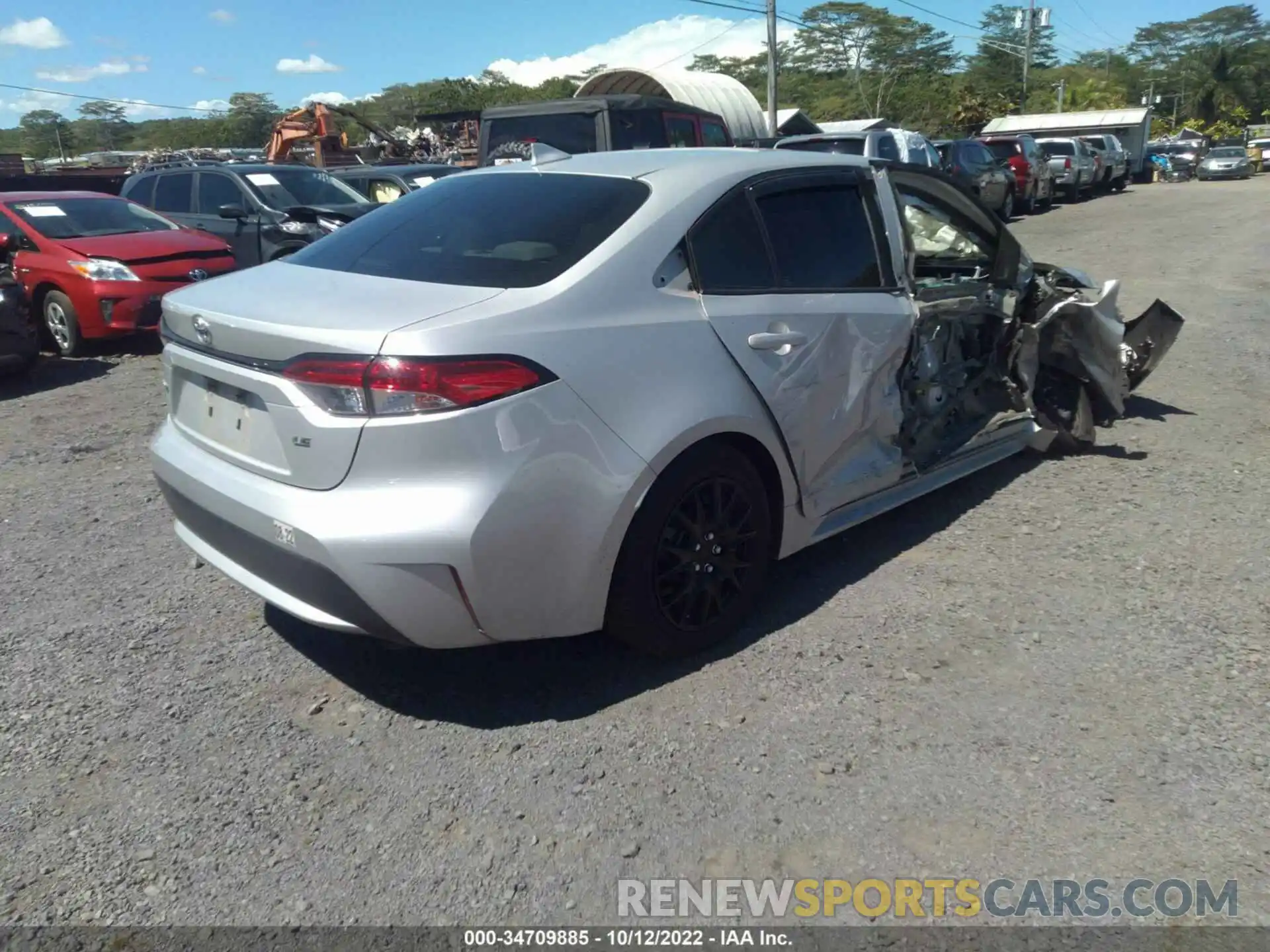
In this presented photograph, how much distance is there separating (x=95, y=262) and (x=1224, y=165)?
4470 cm

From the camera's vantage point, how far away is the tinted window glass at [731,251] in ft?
11.3

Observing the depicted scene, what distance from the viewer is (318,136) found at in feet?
92.3

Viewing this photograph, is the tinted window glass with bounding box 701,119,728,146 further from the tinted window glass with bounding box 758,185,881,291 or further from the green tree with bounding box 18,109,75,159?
the green tree with bounding box 18,109,75,159

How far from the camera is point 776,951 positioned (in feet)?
7.71

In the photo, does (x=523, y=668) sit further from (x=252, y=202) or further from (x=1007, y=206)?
(x=1007, y=206)

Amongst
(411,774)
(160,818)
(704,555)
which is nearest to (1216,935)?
(704,555)

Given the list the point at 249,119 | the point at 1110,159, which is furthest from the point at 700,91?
the point at 249,119

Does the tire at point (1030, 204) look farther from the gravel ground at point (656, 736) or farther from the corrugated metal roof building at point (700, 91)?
the gravel ground at point (656, 736)

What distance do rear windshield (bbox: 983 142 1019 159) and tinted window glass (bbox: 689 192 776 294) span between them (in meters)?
21.3

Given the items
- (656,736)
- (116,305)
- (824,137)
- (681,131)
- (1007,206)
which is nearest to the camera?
(656,736)

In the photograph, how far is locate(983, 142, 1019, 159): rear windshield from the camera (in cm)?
2277

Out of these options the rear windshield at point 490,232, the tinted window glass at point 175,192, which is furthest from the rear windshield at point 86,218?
the rear windshield at point 490,232

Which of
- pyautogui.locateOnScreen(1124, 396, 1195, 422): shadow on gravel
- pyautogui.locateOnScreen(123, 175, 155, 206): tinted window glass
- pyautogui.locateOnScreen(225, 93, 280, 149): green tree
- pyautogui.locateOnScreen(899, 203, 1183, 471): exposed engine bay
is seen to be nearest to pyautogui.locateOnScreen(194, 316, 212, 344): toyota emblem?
pyautogui.locateOnScreen(899, 203, 1183, 471): exposed engine bay

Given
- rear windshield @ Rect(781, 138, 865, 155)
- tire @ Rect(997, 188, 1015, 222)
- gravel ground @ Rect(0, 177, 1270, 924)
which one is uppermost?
rear windshield @ Rect(781, 138, 865, 155)
